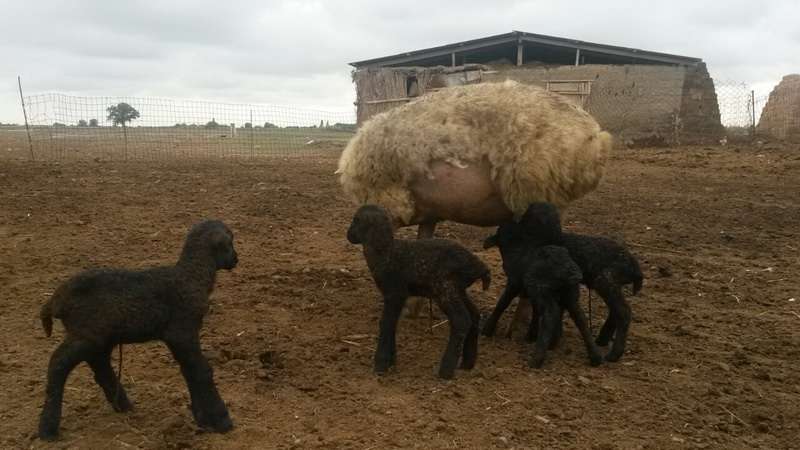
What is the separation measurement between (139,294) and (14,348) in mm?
1885

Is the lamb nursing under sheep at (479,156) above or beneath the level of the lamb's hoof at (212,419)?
above

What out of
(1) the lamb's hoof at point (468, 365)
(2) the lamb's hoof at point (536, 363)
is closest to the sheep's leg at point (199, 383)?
(1) the lamb's hoof at point (468, 365)

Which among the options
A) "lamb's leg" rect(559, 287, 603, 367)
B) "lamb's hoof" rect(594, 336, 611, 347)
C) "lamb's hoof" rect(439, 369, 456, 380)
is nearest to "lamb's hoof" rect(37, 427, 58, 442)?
"lamb's hoof" rect(439, 369, 456, 380)

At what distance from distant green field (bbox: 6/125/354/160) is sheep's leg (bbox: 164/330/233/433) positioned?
15.9m

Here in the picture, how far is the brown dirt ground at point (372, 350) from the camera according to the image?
11.9ft

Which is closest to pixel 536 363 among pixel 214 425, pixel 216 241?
pixel 214 425

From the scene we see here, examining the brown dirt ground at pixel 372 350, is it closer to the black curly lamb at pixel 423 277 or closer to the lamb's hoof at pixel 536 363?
the lamb's hoof at pixel 536 363

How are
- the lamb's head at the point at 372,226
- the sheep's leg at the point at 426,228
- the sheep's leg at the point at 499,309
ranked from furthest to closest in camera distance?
the sheep's leg at the point at 426,228 < the sheep's leg at the point at 499,309 < the lamb's head at the point at 372,226

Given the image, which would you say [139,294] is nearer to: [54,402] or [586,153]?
[54,402]

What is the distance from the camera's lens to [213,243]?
365 centimetres

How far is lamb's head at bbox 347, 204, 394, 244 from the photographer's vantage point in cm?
435

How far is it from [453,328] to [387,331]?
0.44m

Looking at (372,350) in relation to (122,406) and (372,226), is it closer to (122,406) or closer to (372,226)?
(372,226)

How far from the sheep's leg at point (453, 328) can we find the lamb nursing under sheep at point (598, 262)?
72cm
